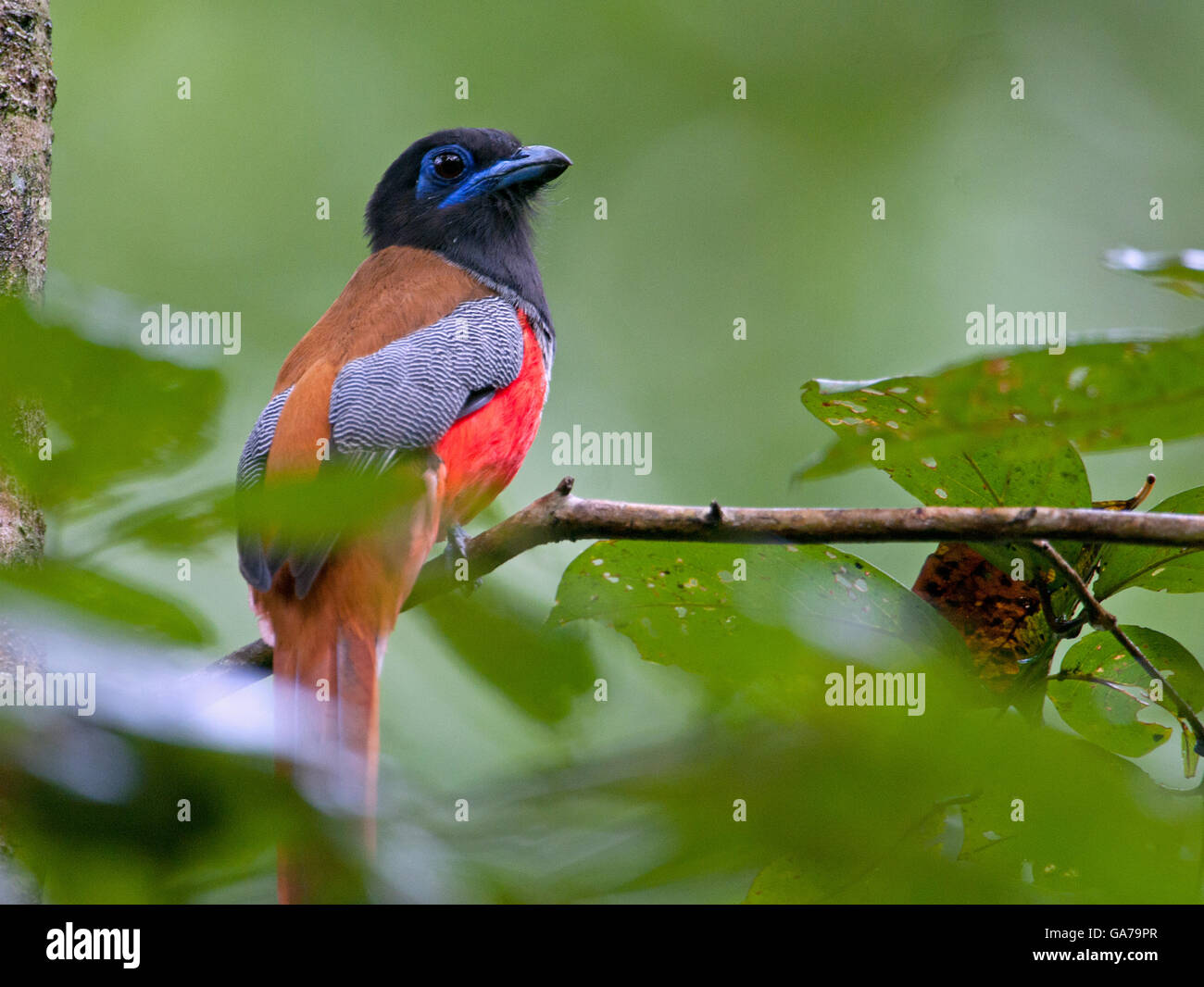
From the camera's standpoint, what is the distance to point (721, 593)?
1.69 metres

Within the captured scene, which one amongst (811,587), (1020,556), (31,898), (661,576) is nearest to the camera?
(31,898)

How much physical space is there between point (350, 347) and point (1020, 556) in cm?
225

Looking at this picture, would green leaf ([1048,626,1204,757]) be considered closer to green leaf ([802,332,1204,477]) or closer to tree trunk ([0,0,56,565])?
green leaf ([802,332,1204,477])

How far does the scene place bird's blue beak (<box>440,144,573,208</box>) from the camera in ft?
15.7

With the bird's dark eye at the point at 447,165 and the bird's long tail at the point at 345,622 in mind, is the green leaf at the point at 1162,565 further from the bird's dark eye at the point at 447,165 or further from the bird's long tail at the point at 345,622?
the bird's dark eye at the point at 447,165

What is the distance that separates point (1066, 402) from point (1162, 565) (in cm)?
134

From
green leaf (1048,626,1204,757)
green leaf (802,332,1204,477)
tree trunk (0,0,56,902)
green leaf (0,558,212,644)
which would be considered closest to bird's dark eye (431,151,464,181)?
tree trunk (0,0,56,902)

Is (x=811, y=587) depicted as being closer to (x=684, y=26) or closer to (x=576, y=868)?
(x=576, y=868)

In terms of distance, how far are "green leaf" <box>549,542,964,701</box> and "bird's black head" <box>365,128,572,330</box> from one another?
2821 millimetres

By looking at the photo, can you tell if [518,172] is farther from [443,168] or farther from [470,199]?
[443,168]

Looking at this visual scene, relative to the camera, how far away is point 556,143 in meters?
9.41

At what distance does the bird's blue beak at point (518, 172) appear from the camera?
4.78m

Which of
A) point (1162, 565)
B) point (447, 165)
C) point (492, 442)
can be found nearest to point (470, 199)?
point (447, 165)

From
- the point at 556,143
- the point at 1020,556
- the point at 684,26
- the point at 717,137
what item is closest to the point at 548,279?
the point at 556,143
